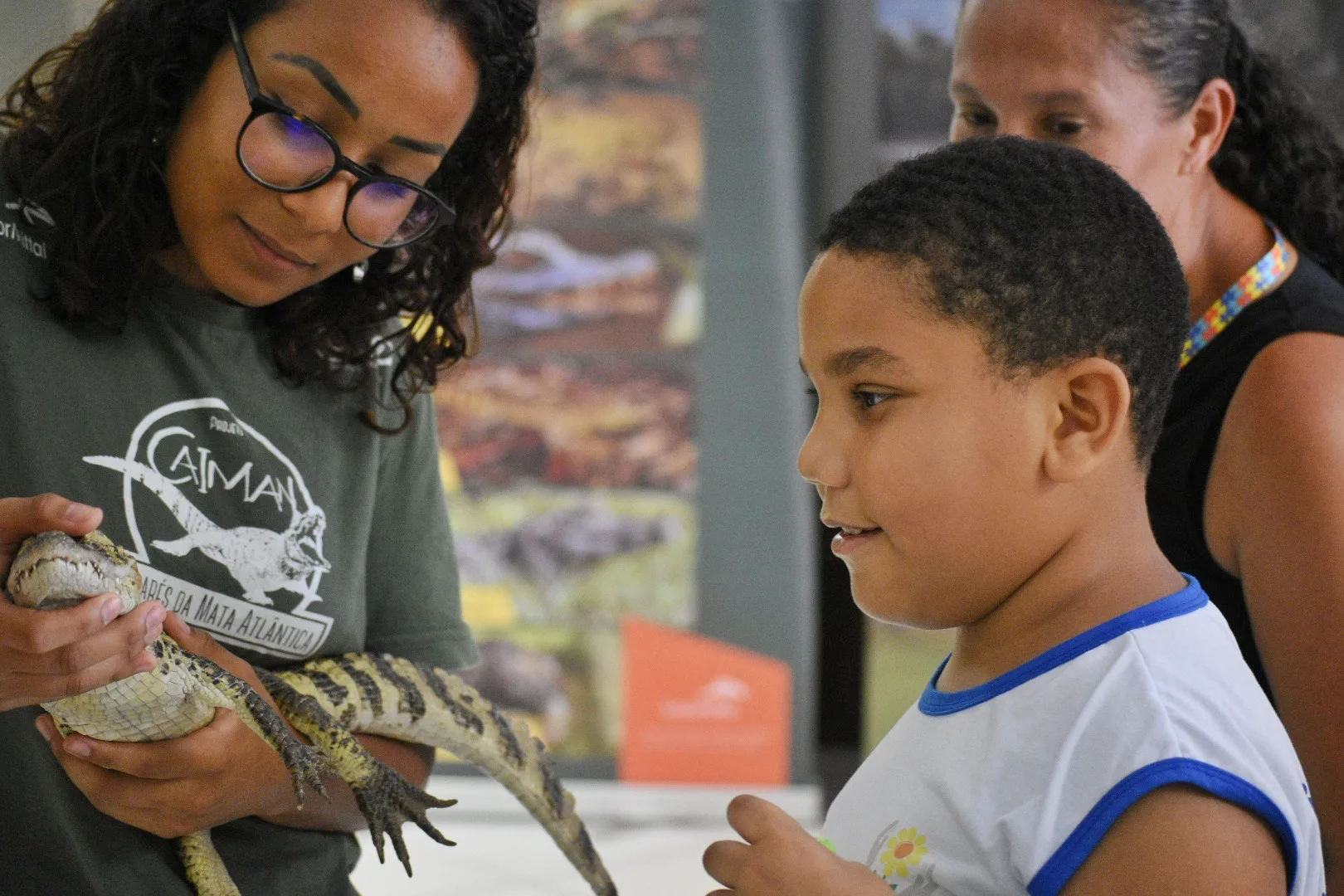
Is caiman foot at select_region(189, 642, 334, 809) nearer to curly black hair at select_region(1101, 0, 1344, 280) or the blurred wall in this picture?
the blurred wall

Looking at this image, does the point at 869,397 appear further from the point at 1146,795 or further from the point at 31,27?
the point at 31,27

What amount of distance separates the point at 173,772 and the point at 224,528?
26cm

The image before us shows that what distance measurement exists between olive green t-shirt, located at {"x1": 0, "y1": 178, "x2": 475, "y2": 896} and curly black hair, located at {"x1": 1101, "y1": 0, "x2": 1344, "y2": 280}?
96cm

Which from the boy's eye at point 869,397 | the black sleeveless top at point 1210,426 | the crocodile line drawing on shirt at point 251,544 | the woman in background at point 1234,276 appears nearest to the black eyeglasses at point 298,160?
the crocodile line drawing on shirt at point 251,544

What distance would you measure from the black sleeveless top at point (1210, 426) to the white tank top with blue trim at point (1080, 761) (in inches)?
12.9

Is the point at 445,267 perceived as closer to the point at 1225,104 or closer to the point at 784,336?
the point at 1225,104

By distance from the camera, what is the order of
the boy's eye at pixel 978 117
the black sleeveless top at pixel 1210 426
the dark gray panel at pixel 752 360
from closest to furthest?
1. the black sleeveless top at pixel 1210 426
2. the boy's eye at pixel 978 117
3. the dark gray panel at pixel 752 360

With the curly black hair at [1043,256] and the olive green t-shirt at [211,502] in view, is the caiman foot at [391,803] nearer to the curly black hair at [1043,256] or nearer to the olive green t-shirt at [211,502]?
the olive green t-shirt at [211,502]

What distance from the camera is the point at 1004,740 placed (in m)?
0.98

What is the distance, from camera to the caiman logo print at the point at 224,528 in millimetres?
1300

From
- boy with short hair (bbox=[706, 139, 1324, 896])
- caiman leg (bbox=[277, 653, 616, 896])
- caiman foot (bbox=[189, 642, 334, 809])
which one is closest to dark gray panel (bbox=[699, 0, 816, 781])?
caiman leg (bbox=[277, 653, 616, 896])

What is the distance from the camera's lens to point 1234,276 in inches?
55.9

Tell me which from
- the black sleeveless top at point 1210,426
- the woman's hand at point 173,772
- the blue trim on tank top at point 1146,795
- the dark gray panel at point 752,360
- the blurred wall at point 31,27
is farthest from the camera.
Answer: the dark gray panel at point 752,360

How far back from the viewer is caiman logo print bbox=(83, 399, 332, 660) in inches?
51.2
